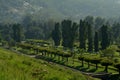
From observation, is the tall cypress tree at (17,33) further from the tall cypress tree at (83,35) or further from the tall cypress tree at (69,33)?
the tall cypress tree at (83,35)

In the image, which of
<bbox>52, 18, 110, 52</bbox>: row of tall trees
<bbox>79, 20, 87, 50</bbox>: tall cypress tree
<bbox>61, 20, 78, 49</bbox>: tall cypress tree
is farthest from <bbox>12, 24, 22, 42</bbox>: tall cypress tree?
<bbox>79, 20, 87, 50</bbox>: tall cypress tree

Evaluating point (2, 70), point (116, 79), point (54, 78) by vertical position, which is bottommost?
point (116, 79)

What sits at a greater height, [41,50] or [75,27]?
[75,27]

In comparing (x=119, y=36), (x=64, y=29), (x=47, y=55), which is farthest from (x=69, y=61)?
(x=119, y=36)

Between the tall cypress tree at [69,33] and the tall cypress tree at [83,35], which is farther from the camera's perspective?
the tall cypress tree at [69,33]

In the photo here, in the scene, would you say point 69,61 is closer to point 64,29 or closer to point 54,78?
point 64,29

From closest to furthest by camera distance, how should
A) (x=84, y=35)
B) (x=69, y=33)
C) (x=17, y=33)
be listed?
1. (x=84, y=35)
2. (x=69, y=33)
3. (x=17, y=33)

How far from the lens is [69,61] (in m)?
108

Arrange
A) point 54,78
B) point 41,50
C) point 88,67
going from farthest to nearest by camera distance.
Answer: point 41,50, point 88,67, point 54,78

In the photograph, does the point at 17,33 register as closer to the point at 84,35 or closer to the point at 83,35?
the point at 83,35

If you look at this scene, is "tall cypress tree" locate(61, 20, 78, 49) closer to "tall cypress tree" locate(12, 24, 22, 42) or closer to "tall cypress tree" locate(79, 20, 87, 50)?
"tall cypress tree" locate(79, 20, 87, 50)

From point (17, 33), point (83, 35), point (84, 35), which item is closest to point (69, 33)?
point (83, 35)

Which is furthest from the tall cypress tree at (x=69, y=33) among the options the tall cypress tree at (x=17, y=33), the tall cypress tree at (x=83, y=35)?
the tall cypress tree at (x=17, y=33)

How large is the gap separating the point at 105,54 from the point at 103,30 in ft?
71.5
